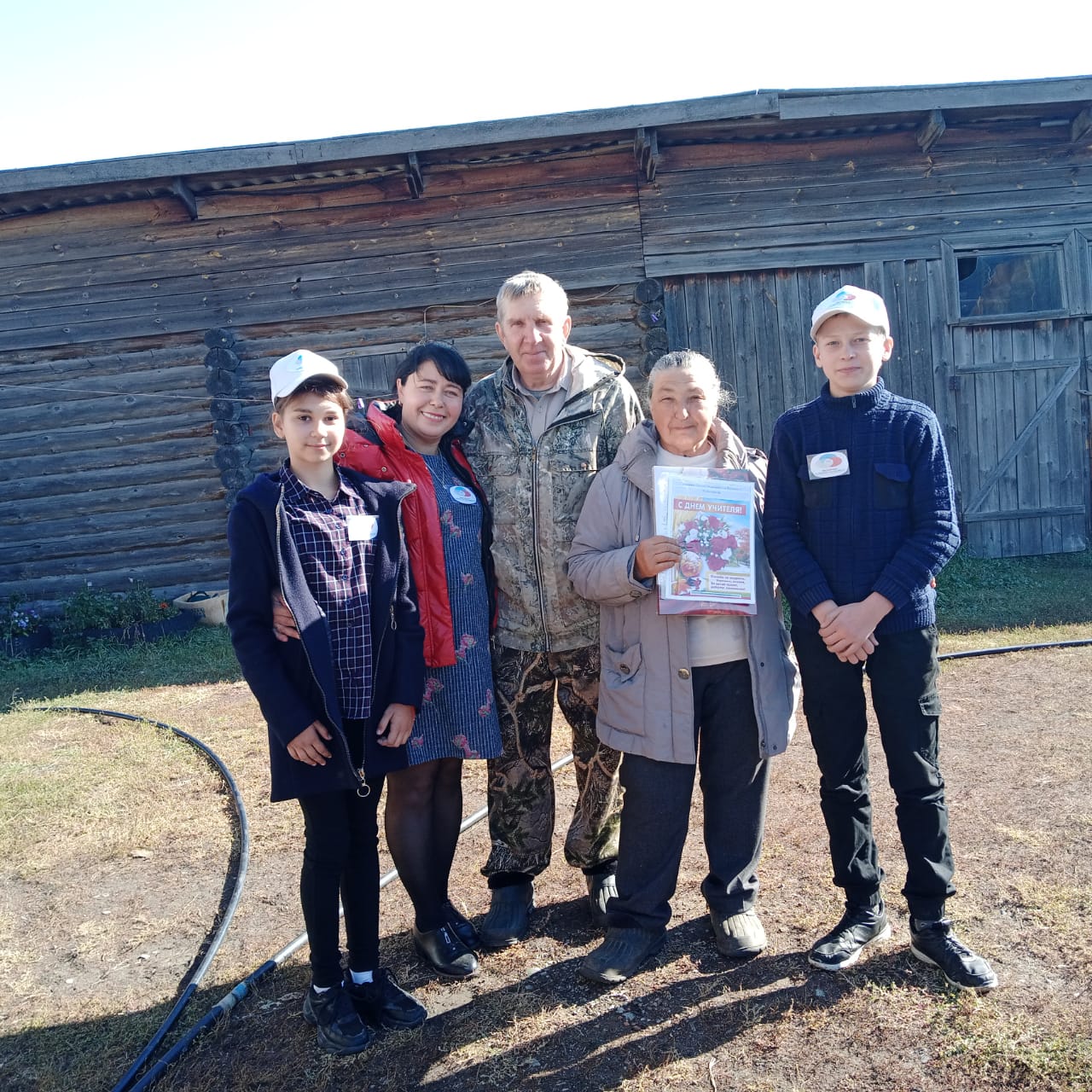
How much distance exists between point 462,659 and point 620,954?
100 centimetres

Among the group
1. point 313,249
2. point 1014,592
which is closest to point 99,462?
point 313,249

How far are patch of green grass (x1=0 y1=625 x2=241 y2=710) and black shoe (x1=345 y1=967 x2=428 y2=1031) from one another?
15.0 feet

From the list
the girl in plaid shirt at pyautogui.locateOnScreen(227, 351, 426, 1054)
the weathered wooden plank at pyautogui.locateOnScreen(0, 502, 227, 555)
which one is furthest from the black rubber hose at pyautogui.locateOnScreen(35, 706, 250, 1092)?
the weathered wooden plank at pyautogui.locateOnScreen(0, 502, 227, 555)

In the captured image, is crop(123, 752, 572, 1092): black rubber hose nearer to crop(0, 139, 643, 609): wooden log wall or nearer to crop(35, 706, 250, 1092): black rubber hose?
crop(35, 706, 250, 1092): black rubber hose

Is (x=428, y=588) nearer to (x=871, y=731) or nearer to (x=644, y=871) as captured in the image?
(x=644, y=871)

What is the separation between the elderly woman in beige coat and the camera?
2.62 meters

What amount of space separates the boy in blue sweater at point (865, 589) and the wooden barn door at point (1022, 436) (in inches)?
259

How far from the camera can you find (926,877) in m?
2.51

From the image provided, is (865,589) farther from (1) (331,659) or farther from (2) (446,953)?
(2) (446,953)

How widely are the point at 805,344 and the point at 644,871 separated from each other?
21.7ft

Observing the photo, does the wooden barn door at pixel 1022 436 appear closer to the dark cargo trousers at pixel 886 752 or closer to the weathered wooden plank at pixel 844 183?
the weathered wooden plank at pixel 844 183

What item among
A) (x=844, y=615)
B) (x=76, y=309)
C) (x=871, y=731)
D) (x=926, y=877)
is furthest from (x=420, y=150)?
(x=926, y=877)

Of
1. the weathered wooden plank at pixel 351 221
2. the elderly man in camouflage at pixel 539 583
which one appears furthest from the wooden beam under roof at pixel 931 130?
the elderly man in camouflage at pixel 539 583

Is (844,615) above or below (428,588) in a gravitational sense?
below
